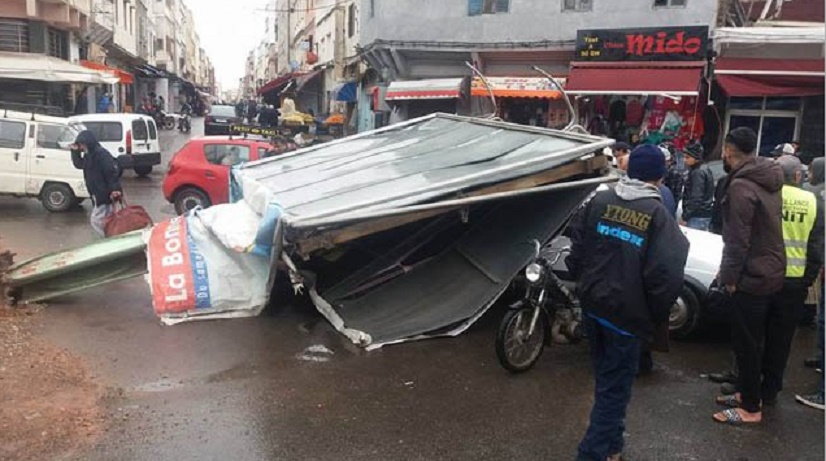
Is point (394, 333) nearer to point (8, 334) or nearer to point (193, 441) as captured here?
point (193, 441)

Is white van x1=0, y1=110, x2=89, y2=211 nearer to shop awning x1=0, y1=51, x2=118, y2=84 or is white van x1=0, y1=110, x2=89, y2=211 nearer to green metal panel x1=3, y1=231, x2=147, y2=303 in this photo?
green metal panel x1=3, y1=231, x2=147, y2=303

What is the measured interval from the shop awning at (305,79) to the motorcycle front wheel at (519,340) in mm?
32457

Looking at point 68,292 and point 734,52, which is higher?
point 734,52

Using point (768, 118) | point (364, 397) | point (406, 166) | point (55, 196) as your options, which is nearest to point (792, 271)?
point (364, 397)

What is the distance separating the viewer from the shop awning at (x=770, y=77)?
14.7m

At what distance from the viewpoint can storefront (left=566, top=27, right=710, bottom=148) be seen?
629 inches

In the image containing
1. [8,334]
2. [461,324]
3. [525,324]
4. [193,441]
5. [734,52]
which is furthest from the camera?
[734,52]

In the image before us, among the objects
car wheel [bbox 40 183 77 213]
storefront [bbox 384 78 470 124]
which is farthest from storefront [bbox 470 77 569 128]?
car wheel [bbox 40 183 77 213]

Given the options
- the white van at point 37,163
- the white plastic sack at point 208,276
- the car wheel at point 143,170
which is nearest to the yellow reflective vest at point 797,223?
the white plastic sack at point 208,276

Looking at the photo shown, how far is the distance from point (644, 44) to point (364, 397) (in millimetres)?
14133

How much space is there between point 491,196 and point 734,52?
1226 centimetres

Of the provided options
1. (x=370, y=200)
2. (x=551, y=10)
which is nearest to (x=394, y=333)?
(x=370, y=200)

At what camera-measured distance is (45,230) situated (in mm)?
11305

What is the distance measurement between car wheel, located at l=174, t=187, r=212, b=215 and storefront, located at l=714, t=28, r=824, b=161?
1078cm
